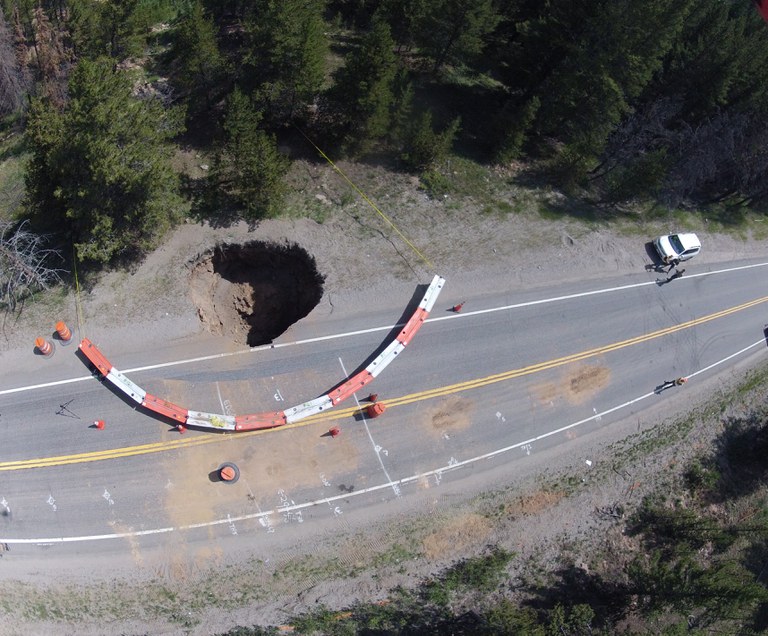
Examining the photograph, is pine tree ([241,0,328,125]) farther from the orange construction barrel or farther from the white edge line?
the white edge line

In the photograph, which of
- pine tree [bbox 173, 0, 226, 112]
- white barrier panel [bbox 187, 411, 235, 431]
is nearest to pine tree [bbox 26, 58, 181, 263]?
pine tree [bbox 173, 0, 226, 112]

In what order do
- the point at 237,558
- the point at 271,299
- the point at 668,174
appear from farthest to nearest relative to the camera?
the point at 668,174, the point at 271,299, the point at 237,558

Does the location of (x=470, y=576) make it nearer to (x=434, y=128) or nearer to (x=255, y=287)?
(x=255, y=287)

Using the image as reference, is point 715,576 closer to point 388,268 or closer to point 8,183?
point 388,268

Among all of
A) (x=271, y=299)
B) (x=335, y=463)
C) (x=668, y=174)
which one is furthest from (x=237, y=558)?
(x=668, y=174)

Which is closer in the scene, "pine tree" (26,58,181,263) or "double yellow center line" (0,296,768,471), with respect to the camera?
"pine tree" (26,58,181,263)

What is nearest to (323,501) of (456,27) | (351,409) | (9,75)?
(351,409)

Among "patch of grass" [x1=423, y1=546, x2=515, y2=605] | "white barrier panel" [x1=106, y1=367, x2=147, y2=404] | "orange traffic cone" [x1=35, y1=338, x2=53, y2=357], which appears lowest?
"patch of grass" [x1=423, y1=546, x2=515, y2=605]
